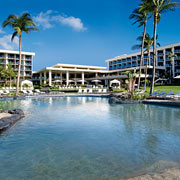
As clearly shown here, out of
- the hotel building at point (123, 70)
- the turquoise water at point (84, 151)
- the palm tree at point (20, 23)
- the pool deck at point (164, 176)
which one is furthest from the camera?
the hotel building at point (123, 70)

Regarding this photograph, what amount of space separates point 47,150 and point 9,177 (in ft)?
4.28

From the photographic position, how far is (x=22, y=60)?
2282 inches

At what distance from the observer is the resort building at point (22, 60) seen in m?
55.0

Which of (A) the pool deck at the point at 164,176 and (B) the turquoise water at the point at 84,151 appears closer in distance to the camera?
(A) the pool deck at the point at 164,176

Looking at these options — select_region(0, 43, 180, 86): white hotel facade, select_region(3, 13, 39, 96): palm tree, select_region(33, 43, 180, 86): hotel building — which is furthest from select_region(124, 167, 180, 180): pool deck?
select_region(0, 43, 180, 86): white hotel facade

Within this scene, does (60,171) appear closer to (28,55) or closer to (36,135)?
(36,135)

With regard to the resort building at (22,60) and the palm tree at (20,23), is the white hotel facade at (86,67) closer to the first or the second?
the resort building at (22,60)

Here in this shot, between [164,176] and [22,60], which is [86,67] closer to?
[22,60]

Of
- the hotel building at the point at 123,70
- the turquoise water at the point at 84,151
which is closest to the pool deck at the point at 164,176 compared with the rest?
the turquoise water at the point at 84,151

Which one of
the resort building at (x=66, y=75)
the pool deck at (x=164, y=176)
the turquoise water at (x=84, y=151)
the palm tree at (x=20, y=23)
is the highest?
the palm tree at (x=20, y=23)

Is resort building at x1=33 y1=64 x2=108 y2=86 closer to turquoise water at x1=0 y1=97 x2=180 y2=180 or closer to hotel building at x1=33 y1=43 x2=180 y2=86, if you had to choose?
hotel building at x1=33 y1=43 x2=180 y2=86

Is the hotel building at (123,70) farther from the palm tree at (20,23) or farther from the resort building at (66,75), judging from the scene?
the palm tree at (20,23)

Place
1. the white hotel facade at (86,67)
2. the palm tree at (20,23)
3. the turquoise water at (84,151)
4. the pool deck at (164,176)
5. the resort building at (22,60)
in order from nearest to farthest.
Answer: the pool deck at (164,176), the turquoise water at (84,151), the palm tree at (20,23), the white hotel facade at (86,67), the resort building at (22,60)

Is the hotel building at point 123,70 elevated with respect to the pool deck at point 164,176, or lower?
elevated
